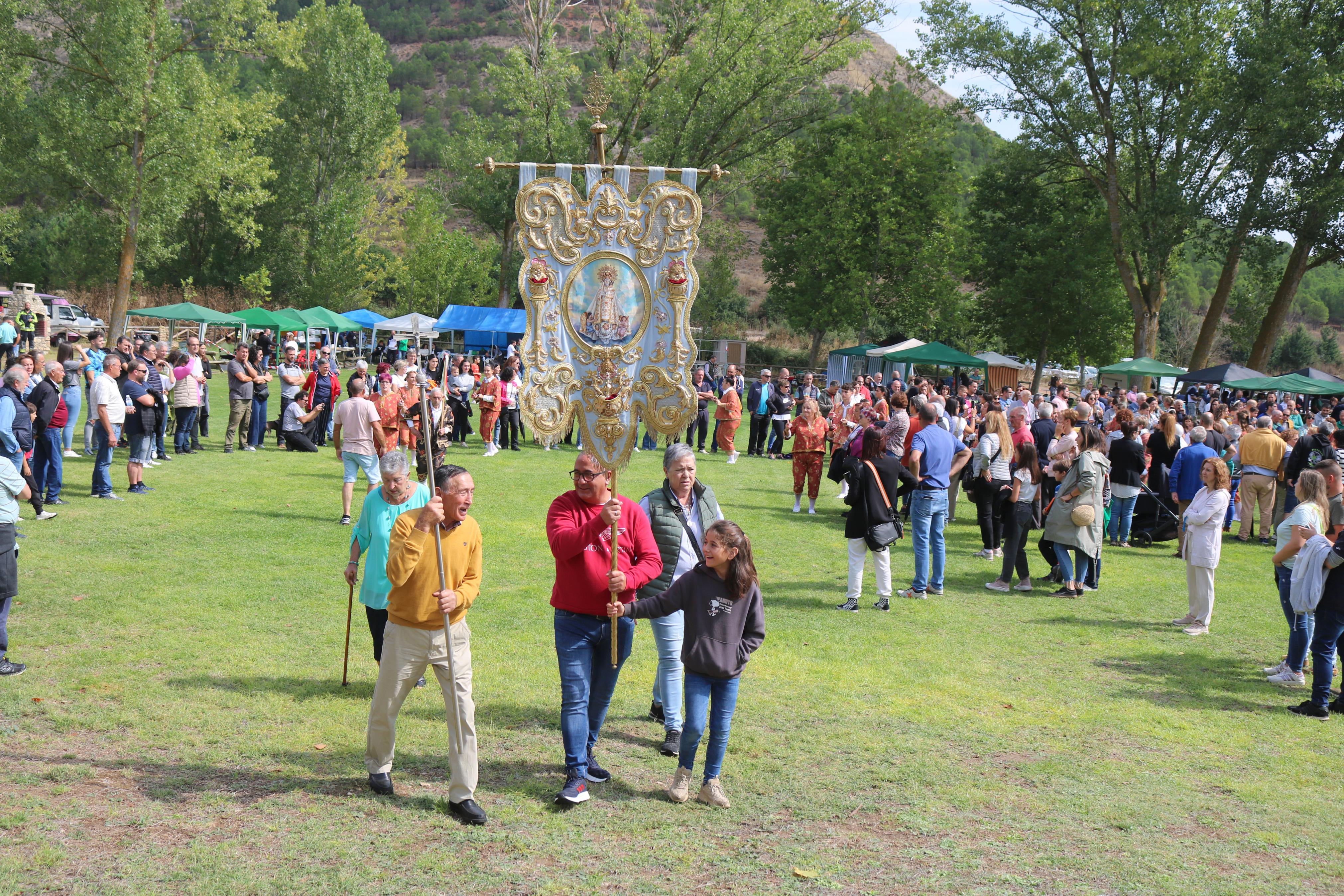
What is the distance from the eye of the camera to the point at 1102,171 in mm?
39438

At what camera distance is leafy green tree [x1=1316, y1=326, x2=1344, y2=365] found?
7700 centimetres

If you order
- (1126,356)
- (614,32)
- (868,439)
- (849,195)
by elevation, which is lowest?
(868,439)

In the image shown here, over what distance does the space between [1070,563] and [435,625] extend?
27.4ft

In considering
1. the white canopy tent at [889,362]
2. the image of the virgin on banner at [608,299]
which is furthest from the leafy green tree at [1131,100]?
the image of the virgin on banner at [608,299]

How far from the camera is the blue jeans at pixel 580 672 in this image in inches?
222

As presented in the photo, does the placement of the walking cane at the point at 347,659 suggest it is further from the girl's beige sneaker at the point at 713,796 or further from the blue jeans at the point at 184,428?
the blue jeans at the point at 184,428

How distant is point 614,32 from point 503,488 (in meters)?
31.9

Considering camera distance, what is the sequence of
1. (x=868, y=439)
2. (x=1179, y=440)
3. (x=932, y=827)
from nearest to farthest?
(x=932, y=827)
(x=868, y=439)
(x=1179, y=440)

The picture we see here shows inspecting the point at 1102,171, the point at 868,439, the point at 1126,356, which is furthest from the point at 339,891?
the point at 1126,356

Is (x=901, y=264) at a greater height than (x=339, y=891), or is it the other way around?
(x=901, y=264)

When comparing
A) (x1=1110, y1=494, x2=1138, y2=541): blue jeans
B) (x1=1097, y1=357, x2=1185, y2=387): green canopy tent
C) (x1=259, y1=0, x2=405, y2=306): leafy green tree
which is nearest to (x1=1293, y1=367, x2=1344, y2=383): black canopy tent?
(x1=1097, y1=357, x2=1185, y2=387): green canopy tent

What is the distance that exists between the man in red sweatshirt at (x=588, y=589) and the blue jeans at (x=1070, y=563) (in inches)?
278

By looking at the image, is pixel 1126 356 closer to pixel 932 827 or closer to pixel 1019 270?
pixel 1019 270

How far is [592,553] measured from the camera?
18.6 feet
